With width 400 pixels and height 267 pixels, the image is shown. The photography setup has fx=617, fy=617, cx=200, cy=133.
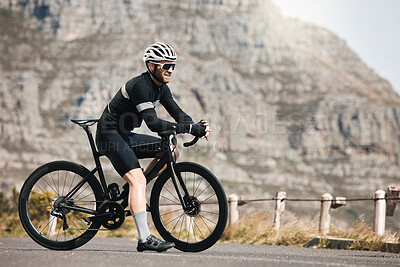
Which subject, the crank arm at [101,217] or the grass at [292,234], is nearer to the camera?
the crank arm at [101,217]

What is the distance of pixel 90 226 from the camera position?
18.4 feet

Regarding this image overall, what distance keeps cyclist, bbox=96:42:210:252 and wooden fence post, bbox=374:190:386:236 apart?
4.81 m

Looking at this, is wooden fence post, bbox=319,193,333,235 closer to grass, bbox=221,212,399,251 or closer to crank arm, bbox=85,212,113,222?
grass, bbox=221,212,399,251

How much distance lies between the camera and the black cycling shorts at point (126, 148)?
5.30 meters

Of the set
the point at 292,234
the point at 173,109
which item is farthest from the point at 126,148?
the point at 292,234

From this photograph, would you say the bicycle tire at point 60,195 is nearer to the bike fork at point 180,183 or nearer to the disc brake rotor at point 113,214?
the disc brake rotor at point 113,214

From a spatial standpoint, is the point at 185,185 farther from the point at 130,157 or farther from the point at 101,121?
the point at 101,121

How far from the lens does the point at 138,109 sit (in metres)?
5.25

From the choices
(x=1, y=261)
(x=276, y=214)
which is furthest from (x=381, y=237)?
(x=1, y=261)

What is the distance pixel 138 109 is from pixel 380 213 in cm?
535

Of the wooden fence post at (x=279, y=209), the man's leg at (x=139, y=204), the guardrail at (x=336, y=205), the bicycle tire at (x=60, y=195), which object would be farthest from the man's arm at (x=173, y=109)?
the wooden fence post at (x=279, y=209)

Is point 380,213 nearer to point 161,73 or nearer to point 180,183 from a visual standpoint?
point 180,183

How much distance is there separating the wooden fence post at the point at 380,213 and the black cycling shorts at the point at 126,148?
4.99m

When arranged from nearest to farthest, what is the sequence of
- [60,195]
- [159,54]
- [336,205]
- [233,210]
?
[159,54], [60,195], [336,205], [233,210]
